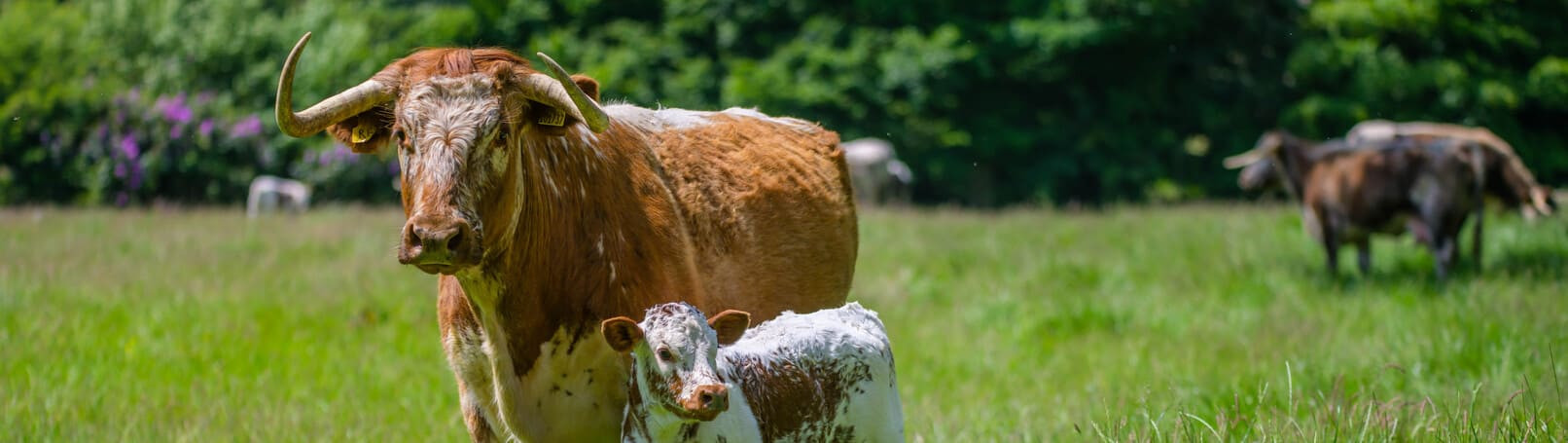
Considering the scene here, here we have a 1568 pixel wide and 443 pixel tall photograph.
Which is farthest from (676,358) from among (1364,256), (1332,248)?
(1364,256)

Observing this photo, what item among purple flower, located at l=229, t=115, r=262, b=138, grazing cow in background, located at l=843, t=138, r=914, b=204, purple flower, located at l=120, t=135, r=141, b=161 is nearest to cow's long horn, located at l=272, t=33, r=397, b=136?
purple flower, located at l=120, t=135, r=141, b=161

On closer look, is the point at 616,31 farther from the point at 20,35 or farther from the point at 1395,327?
the point at 1395,327

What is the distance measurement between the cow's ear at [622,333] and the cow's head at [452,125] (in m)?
0.46

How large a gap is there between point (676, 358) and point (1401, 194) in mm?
11194

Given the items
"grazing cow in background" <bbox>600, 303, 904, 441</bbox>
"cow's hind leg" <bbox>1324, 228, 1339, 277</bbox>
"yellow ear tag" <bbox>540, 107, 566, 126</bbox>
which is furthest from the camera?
"cow's hind leg" <bbox>1324, 228, 1339, 277</bbox>

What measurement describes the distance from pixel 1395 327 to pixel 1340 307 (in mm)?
1478

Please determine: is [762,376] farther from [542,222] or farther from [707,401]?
[542,222]

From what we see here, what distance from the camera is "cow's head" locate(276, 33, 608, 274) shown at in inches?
137

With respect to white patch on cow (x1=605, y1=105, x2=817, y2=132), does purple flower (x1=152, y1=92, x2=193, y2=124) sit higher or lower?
lower

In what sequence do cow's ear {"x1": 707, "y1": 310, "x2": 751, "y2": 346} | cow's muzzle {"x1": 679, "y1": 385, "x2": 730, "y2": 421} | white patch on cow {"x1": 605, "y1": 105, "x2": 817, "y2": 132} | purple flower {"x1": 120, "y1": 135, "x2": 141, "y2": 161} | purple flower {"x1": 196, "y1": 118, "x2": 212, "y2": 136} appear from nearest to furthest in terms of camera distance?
cow's muzzle {"x1": 679, "y1": 385, "x2": 730, "y2": 421} < cow's ear {"x1": 707, "y1": 310, "x2": 751, "y2": 346} < white patch on cow {"x1": 605, "y1": 105, "x2": 817, "y2": 132} < purple flower {"x1": 120, "y1": 135, "x2": 141, "y2": 161} < purple flower {"x1": 196, "y1": 118, "x2": 212, "y2": 136}

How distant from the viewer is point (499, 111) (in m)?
3.73

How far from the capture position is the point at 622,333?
10.9 ft

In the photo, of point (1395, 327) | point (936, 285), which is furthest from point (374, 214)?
point (1395, 327)

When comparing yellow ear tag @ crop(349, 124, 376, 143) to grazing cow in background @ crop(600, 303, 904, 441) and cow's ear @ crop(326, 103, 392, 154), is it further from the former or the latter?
grazing cow in background @ crop(600, 303, 904, 441)
